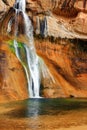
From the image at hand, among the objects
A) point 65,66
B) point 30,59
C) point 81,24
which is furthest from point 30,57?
point 81,24

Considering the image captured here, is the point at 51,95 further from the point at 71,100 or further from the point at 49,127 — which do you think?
the point at 49,127

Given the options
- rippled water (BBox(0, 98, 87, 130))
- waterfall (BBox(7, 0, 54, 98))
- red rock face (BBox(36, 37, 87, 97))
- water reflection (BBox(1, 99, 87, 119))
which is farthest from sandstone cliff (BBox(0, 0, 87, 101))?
rippled water (BBox(0, 98, 87, 130))

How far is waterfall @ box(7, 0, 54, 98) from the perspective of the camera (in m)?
19.6

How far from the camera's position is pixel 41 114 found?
1415 centimetres

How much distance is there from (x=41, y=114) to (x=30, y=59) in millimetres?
7478

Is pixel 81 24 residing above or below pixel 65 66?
above

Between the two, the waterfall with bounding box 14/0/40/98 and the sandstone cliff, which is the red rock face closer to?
the sandstone cliff

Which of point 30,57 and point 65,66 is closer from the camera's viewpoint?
point 30,57

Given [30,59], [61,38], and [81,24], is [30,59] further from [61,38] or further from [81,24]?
[81,24]

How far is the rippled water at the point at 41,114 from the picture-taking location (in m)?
12.2

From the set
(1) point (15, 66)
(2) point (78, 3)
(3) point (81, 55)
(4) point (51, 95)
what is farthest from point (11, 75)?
Answer: (2) point (78, 3)

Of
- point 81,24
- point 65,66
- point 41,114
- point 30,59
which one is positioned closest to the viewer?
point 41,114

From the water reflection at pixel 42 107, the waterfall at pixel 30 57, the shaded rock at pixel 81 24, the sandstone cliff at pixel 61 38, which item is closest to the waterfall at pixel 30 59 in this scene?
the waterfall at pixel 30 57

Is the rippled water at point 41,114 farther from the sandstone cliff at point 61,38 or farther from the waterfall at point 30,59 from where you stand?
the sandstone cliff at point 61,38
